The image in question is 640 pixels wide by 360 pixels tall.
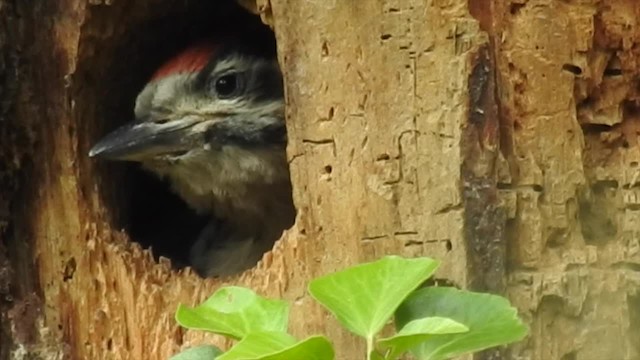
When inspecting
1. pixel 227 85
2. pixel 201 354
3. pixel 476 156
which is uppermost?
pixel 227 85

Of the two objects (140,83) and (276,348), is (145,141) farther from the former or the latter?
(276,348)

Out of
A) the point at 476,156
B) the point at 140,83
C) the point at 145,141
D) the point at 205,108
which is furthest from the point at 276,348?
the point at 140,83

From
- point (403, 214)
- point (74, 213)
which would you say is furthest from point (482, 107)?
point (74, 213)

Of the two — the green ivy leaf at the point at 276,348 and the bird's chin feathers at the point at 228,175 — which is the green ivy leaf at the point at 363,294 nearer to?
the green ivy leaf at the point at 276,348

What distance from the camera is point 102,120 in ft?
10.1

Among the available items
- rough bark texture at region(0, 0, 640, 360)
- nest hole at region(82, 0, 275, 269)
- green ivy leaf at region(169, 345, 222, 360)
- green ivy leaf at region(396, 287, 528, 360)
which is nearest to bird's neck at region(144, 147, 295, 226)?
nest hole at region(82, 0, 275, 269)

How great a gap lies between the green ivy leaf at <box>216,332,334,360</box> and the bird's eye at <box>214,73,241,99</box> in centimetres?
130

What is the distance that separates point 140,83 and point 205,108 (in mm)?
274

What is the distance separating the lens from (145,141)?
2.97 m

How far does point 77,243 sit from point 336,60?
73 cm

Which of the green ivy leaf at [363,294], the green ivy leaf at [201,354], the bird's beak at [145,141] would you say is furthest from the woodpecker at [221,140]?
the green ivy leaf at [363,294]

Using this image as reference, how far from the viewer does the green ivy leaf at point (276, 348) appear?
185 cm

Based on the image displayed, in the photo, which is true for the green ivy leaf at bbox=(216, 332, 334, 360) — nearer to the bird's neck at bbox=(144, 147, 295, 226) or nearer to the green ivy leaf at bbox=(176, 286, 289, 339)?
the green ivy leaf at bbox=(176, 286, 289, 339)

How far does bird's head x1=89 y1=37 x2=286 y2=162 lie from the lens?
9.83 ft
